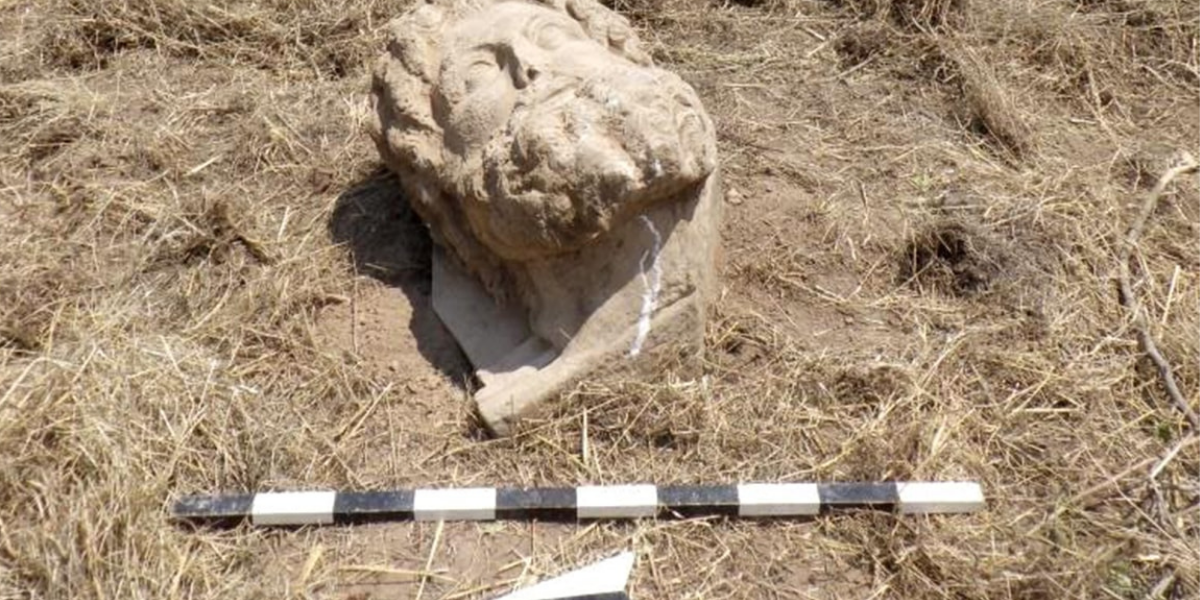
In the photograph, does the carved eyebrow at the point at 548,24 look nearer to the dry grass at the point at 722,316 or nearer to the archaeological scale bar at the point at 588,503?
the dry grass at the point at 722,316

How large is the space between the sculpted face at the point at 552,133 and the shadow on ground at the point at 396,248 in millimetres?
346

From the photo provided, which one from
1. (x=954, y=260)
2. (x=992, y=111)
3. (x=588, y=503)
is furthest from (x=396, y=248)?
(x=992, y=111)

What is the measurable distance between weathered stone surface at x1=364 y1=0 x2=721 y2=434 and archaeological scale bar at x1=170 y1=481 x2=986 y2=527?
0.69 ft

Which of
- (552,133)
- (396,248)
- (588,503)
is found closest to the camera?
(552,133)

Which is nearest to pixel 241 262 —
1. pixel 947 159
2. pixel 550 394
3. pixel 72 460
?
pixel 72 460

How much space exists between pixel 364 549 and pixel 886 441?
1187mm

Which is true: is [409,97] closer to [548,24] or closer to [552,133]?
[548,24]

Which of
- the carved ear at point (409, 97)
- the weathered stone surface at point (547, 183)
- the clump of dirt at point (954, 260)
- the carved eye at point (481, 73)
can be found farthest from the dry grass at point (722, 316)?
the carved eye at point (481, 73)

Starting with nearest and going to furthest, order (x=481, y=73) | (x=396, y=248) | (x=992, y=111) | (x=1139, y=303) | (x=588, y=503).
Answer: (x=588, y=503), (x=481, y=73), (x=1139, y=303), (x=396, y=248), (x=992, y=111)

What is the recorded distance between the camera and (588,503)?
8.84 ft

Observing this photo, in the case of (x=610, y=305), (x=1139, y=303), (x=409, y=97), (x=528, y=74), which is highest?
(x=528, y=74)

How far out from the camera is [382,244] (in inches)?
134

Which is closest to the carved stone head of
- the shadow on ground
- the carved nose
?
the carved nose

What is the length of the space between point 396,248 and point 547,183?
93cm
